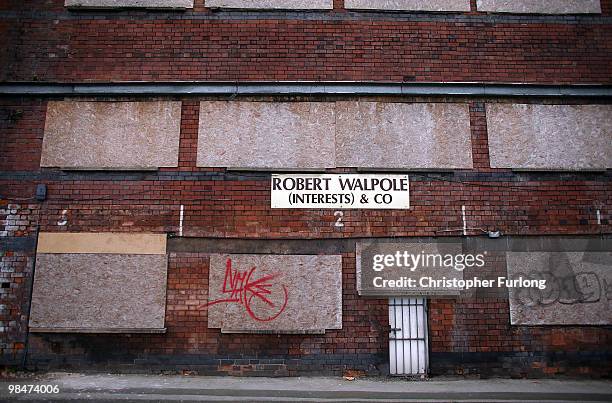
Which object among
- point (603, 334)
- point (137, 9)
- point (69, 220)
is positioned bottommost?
point (603, 334)

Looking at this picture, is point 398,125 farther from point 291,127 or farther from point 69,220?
point 69,220

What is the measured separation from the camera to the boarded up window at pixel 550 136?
26.2 ft

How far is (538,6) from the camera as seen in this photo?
842 centimetres

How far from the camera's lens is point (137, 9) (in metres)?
8.37

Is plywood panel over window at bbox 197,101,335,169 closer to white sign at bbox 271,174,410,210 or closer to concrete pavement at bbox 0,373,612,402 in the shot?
white sign at bbox 271,174,410,210

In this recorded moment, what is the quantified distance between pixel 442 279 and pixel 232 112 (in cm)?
444

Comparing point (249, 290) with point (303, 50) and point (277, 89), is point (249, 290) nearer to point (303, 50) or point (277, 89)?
point (277, 89)

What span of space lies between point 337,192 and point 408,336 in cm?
259

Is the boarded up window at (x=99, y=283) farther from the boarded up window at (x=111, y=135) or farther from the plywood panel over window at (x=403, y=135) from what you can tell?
the plywood panel over window at (x=403, y=135)

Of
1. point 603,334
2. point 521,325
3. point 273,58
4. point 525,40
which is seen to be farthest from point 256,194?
point 603,334

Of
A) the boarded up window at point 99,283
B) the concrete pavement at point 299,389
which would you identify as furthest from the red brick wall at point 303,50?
the concrete pavement at point 299,389

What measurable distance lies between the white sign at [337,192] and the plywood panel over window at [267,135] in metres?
0.25

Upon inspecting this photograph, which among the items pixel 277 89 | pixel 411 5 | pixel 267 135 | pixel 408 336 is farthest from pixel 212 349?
pixel 411 5

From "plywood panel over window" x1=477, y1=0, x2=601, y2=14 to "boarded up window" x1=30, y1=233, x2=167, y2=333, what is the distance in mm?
6997
